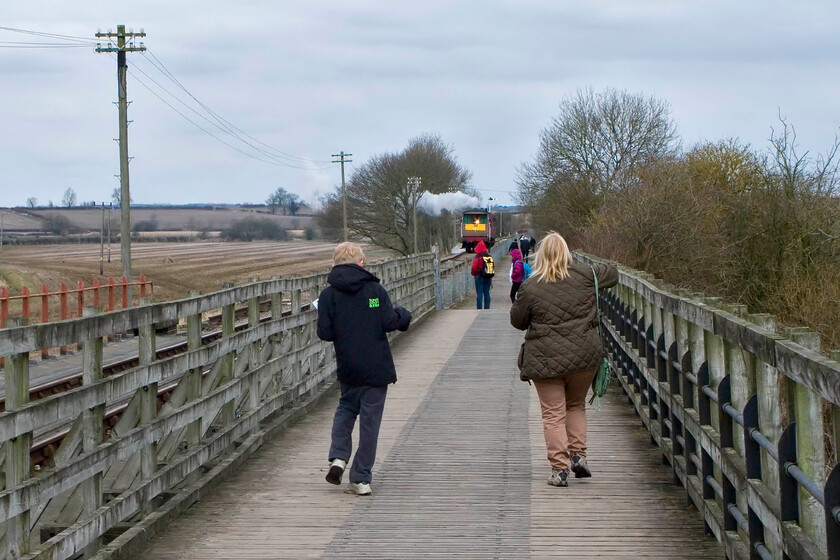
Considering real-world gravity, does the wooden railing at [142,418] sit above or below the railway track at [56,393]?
above

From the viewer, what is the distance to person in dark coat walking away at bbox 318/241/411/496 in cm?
717

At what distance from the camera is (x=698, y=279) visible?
102 ft

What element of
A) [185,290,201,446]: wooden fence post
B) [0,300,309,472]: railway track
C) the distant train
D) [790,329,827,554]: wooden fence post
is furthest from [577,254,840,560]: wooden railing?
the distant train

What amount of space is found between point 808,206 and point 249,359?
24.7 meters

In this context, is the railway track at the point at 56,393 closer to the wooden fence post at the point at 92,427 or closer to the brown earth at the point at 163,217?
the wooden fence post at the point at 92,427

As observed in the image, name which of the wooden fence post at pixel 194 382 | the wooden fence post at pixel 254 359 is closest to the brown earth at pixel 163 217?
the wooden fence post at pixel 254 359

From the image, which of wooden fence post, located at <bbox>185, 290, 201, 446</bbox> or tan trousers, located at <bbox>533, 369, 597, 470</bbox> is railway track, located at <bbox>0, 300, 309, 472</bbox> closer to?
wooden fence post, located at <bbox>185, 290, 201, 446</bbox>

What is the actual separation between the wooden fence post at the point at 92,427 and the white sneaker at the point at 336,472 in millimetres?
2059

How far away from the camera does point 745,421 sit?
490 centimetres

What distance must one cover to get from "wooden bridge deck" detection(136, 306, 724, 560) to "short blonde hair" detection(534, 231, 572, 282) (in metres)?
1.34

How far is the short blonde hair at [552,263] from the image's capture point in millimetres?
7273

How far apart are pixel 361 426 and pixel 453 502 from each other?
2.50 ft

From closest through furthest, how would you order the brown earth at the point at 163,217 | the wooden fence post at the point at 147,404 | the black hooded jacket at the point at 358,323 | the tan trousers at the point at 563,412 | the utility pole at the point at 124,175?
the wooden fence post at the point at 147,404 < the black hooded jacket at the point at 358,323 < the tan trousers at the point at 563,412 < the utility pole at the point at 124,175 < the brown earth at the point at 163,217

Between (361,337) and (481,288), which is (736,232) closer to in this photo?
(481,288)
